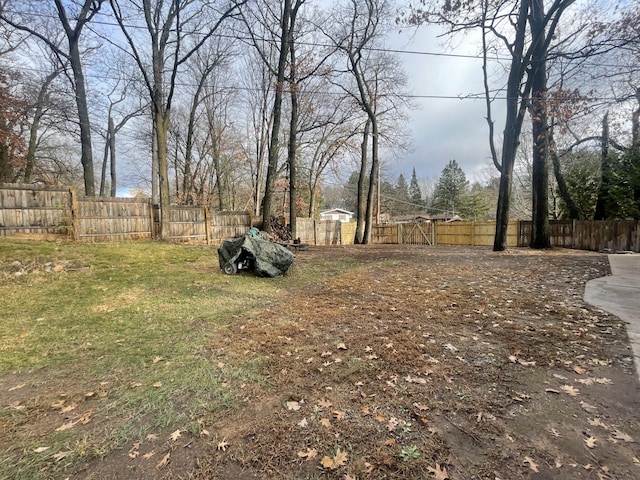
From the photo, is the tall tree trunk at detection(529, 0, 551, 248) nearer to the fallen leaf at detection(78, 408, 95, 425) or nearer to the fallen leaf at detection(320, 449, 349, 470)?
the fallen leaf at detection(320, 449, 349, 470)

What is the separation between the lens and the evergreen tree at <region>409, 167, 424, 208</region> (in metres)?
49.5

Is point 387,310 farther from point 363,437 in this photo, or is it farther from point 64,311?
point 64,311

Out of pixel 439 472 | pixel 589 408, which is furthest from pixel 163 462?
pixel 589 408

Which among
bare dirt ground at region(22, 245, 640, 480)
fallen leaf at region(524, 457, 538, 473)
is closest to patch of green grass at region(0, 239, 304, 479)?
bare dirt ground at region(22, 245, 640, 480)

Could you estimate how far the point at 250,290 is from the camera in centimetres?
561

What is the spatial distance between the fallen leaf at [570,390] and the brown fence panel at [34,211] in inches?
499

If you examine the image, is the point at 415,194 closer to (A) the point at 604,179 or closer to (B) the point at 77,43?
(A) the point at 604,179

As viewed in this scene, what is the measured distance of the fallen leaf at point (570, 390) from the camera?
2.23m

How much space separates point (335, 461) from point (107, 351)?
2628mm

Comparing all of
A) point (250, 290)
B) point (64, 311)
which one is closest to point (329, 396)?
point (250, 290)

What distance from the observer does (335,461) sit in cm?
165

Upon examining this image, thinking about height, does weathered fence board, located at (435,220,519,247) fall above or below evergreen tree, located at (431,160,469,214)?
below

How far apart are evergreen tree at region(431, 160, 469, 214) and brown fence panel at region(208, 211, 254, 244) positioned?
36186mm

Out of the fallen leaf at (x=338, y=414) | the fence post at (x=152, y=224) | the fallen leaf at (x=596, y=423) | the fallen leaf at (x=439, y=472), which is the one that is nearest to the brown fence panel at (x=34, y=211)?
the fence post at (x=152, y=224)
